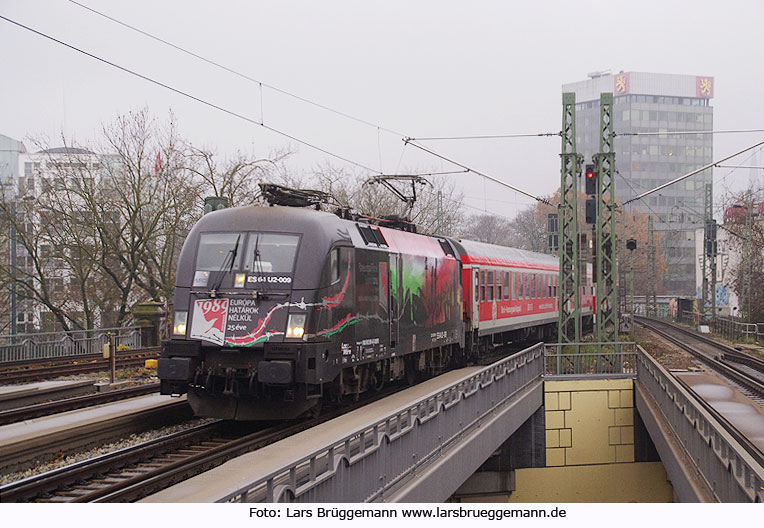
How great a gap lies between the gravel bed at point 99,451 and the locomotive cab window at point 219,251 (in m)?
2.66

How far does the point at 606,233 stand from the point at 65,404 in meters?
14.7

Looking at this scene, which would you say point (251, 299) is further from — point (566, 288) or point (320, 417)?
point (566, 288)

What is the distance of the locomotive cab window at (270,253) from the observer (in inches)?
525

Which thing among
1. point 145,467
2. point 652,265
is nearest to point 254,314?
point 145,467

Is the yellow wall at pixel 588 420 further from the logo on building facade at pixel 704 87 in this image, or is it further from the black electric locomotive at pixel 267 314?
the logo on building facade at pixel 704 87

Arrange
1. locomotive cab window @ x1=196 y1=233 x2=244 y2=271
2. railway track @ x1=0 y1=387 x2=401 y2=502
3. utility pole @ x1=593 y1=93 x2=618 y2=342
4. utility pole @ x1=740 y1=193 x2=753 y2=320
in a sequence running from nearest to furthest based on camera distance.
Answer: railway track @ x1=0 y1=387 x2=401 y2=502
locomotive cab window @ x1=196 y1=233 x2=244 y2=271
utility pole @ x1=593 y1=93 x2=618 y2=342
utility pole @ x1=740 y1=193 x2=753 y2=320

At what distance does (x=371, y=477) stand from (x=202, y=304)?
4778 mm

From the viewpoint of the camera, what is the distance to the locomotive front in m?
12.9

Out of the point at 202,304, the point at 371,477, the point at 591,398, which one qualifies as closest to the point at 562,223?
the point at 591,398

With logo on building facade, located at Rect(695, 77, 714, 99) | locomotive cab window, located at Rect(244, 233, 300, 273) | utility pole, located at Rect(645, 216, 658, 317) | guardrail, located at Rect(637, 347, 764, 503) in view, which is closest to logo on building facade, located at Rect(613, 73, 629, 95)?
logo on building facade, located at Rect(695, 77, 714, 99)

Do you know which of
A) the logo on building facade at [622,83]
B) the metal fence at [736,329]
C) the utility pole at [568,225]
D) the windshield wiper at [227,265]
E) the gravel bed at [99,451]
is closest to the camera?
the gravel bed at [99,451]

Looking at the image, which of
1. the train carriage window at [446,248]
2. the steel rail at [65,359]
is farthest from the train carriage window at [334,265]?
the steel rail at [65,359]

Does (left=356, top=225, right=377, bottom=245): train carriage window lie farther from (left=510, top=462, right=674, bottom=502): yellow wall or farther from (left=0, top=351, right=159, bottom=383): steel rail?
(left=0, top=351, right=159, bottom=383): steel rail

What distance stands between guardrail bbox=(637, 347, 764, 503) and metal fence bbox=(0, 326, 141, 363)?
16.7 m
